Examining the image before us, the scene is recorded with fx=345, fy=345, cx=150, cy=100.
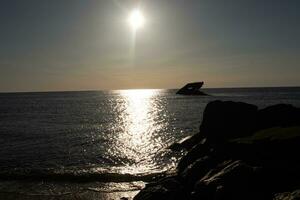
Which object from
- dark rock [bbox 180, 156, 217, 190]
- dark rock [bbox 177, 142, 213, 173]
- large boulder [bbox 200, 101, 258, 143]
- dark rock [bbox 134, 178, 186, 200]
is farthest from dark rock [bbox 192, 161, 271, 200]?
large boulder [bbox 200, 101, 258, 143]

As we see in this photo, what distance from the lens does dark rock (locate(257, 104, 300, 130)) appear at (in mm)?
25281

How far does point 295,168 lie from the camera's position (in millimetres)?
15273

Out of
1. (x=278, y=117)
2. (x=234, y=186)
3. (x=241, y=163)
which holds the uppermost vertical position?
(x=278, y=117)

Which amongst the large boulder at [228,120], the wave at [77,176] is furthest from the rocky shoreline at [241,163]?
the wave at [77,176]

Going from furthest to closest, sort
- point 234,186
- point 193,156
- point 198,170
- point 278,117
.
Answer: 1. point 278,117
2. point 193,156
3. point 198,170
4. point 234,186

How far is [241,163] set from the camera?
50.5 feet

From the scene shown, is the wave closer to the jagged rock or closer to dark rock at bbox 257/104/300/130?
dark rock at bbox 257/104/300/130

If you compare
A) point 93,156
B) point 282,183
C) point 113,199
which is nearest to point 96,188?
point 113,199

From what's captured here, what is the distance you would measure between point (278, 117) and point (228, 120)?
4670 millimetres

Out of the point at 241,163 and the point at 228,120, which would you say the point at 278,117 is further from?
the point at 241,163

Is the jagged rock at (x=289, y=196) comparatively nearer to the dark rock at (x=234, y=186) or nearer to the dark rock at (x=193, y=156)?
the dark rock at (x=234, y=186)

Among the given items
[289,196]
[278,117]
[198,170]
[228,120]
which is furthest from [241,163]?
[228,120]

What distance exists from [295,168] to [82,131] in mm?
43422

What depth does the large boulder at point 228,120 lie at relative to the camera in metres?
27.8
